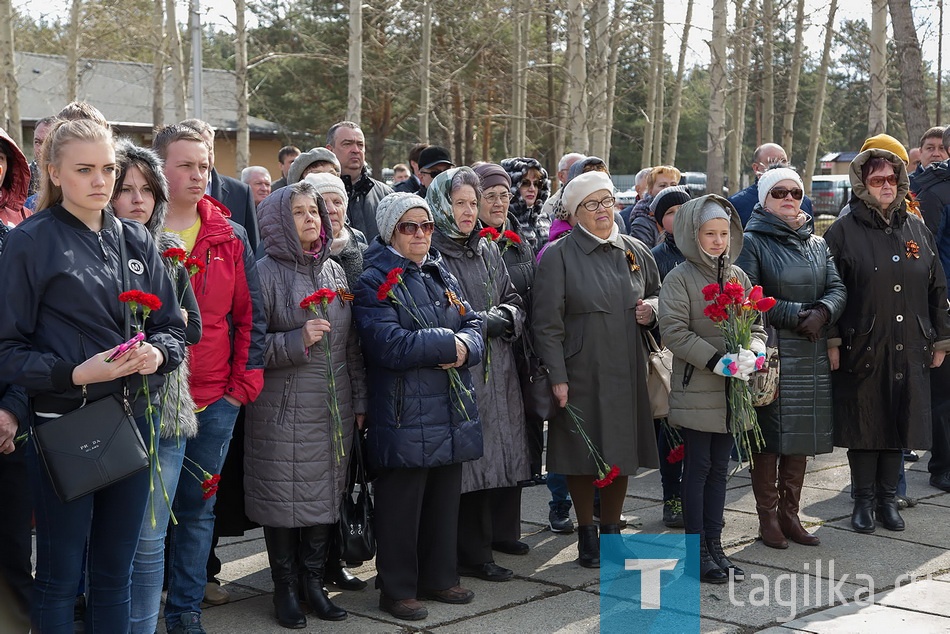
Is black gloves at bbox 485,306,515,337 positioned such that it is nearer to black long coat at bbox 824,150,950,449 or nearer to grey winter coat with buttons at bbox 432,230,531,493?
grey winter coat with buttons at bbox 432,230,531,493

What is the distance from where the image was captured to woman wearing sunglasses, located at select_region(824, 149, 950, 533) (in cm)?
645

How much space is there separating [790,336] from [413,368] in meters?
2.41

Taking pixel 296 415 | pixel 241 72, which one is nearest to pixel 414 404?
pixel 296 415

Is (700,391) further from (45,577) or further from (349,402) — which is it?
(45,577)

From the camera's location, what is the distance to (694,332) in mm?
5605

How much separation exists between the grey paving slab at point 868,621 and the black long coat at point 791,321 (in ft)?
4.02

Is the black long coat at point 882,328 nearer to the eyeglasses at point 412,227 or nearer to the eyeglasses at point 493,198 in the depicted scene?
the eyeglasses at point 493,198

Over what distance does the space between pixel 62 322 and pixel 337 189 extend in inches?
81.7

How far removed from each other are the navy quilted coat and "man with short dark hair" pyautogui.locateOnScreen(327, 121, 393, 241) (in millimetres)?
1997

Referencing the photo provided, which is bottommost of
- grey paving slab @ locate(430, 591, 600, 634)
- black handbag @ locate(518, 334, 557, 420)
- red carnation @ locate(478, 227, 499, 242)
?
grey paving slab @ locate(430, 591, 600, 634)

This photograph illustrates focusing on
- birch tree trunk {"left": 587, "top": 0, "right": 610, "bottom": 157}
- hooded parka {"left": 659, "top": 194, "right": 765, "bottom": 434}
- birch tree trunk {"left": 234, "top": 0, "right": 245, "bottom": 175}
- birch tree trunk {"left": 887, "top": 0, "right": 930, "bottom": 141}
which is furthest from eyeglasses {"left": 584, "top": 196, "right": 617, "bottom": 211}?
birch tree trunk {"left": 234, "top": 0, "right": 245, "bottom": 175}

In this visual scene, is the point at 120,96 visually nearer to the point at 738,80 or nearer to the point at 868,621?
the point at 738,80

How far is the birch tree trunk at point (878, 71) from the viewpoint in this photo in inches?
605

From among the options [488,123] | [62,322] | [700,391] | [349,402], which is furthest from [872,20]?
[488,123]
